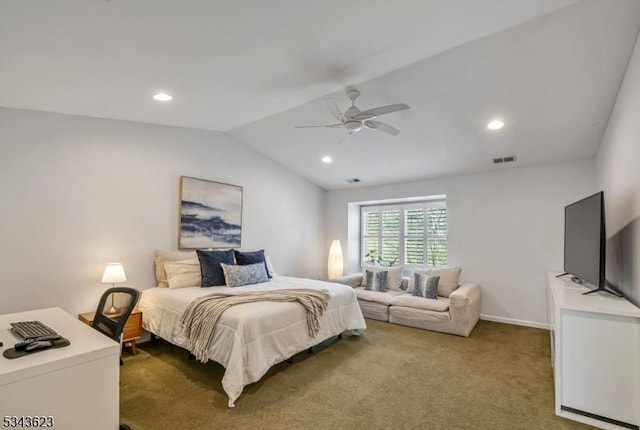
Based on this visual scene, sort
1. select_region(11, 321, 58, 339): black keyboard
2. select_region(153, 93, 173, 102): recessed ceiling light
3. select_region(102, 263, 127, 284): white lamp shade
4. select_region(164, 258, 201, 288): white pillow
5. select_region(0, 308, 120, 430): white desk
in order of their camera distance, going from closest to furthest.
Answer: select_region(0, 308, 120, 430): white desk, select_region(11, 321, 58, 339): black keyboard, select_region(153, 93, 173, 102): recessed ceiling light, select_region(102, 263, 127, 284): white lamp shade, select_region(164, 258, 201, 288): white pillow

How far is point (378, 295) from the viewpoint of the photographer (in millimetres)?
4930

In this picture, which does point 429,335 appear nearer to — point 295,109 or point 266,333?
point 266,333

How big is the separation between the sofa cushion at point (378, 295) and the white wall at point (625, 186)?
8.57 ft

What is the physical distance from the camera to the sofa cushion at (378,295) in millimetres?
4802

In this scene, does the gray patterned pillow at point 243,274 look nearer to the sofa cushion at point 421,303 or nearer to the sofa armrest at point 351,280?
the sofa armrest at point 351,280

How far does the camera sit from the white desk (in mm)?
1290

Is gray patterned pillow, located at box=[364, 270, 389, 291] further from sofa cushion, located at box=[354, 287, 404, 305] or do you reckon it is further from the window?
the window

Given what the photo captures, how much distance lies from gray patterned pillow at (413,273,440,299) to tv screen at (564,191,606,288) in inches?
67.6

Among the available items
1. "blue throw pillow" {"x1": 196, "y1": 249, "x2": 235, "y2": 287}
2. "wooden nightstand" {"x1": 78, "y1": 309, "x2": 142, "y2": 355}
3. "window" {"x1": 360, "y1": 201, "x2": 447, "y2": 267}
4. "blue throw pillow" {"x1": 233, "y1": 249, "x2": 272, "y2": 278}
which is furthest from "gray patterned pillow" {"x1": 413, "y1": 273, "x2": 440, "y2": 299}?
"wooden nightstand" {"x1": 78, "y1": 309, "x2": 142, "y2": 355}

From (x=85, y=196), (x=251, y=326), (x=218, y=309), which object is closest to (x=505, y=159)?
(x=251, y=326)

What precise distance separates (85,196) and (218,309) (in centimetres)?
209

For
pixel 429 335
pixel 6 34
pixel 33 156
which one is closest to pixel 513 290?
pixel 429 335

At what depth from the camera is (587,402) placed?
2.15 metres

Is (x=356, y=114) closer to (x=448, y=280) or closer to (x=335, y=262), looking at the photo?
(x=448, y=280)
